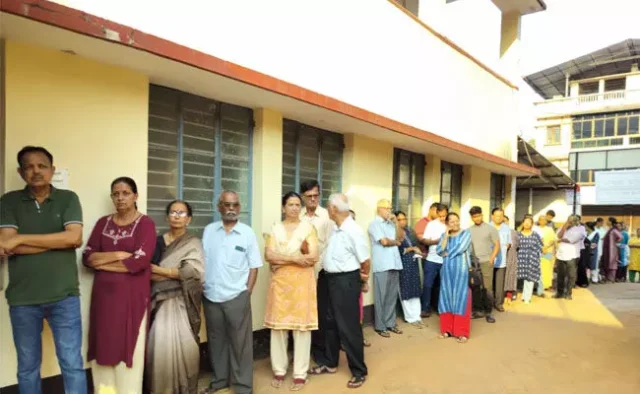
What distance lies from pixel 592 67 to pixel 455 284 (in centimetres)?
2996

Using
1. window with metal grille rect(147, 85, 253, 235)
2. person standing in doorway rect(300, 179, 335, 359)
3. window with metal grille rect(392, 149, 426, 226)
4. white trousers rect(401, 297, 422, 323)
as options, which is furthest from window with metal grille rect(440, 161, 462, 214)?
window with metal grille rect(147, 85, 253, 235)

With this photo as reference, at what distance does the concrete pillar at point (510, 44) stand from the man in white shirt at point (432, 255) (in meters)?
5.25

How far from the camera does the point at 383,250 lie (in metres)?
5.86

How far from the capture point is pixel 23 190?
2.82 metres

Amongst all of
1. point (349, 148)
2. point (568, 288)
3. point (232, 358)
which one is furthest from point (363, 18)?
point (568, 288)

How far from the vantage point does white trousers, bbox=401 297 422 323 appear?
6.45 meters

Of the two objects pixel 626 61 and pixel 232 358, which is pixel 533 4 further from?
pixel 626 61

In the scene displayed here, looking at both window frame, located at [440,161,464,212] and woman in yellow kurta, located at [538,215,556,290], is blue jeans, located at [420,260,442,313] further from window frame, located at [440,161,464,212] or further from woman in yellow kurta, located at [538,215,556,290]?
woman in yellow kurta, located at [538,215,556,290]

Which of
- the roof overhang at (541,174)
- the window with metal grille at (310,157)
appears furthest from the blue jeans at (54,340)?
the roof overhang at (541,174)

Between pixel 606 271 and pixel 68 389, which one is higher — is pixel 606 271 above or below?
below

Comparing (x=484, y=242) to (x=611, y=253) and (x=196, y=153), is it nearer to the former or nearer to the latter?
(x=196, y=153)

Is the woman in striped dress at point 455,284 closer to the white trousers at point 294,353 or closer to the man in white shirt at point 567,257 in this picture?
the white trousers at point 294,353

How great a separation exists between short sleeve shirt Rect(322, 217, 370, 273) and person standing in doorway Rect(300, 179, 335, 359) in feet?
0.96

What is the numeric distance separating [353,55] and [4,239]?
14.3 ft
